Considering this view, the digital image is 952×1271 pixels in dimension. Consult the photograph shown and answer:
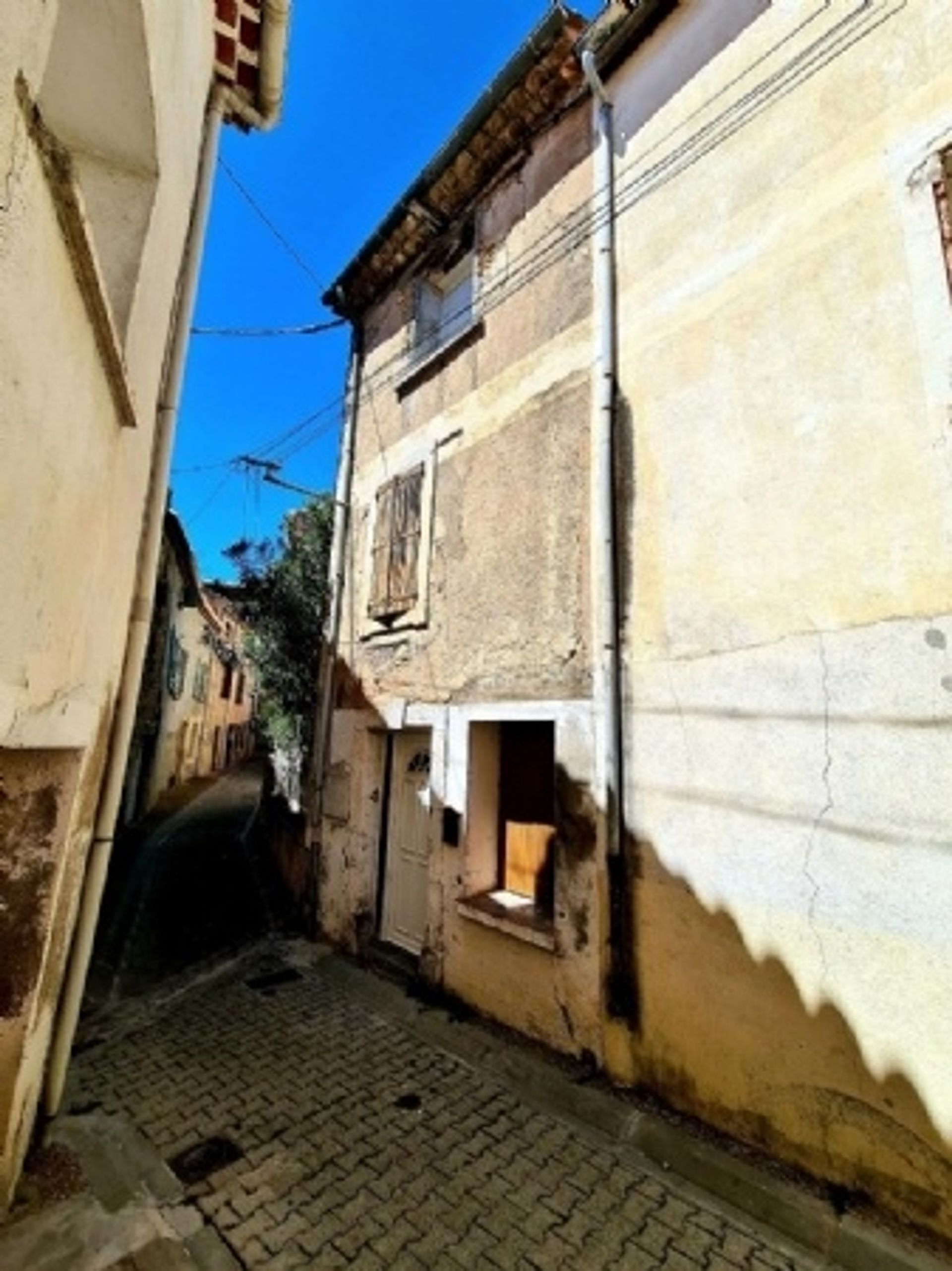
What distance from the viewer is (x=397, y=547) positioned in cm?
745

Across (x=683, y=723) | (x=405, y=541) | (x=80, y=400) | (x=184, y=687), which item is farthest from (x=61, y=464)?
(x=184, y=687)

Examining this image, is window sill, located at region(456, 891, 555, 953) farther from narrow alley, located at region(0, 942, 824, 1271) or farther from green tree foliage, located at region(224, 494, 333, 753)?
green tree foliage, located at region(224, 494, 333, 753)

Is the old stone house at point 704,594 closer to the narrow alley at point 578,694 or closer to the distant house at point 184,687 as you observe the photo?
the narrow alley at point 578,694

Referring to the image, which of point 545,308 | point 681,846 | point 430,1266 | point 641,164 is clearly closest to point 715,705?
point 681,846

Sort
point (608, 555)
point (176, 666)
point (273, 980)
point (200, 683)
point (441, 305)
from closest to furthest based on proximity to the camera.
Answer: point (608, 555)
point (273, 980)
point (441, 305)
point (176, 666)
point (200, 683)

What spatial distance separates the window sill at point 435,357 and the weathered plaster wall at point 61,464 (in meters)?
3.06

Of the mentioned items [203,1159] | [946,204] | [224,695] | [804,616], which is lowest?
[203,1159]

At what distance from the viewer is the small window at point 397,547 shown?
712 cm

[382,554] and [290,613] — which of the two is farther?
[290,613]

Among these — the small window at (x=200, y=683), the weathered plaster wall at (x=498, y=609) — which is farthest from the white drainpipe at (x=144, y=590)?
the small window at (x=200, y=683)

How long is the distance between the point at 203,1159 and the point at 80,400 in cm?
400

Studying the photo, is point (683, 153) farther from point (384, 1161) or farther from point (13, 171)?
point (384, 1161)

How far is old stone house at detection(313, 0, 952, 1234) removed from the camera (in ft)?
10.9

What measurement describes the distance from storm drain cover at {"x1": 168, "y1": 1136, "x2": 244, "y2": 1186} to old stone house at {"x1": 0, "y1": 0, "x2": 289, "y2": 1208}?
0.79m
